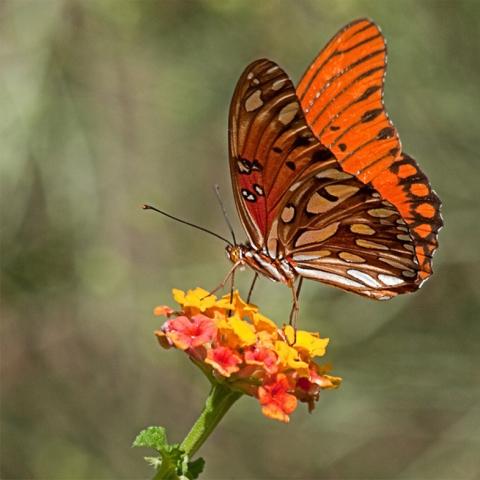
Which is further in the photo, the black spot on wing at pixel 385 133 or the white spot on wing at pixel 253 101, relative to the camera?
the black spot on wing at pixel 385 133

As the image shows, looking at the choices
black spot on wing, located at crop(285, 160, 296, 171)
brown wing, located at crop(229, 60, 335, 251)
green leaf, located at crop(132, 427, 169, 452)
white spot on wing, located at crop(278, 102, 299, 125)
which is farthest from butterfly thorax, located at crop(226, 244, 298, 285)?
green leaf, located at crop(132, 427, 169, 452)

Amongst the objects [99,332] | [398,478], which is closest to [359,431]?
[398,478]

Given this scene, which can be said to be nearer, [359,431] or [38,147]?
[38,147]

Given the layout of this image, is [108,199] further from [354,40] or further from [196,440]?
[196,440]

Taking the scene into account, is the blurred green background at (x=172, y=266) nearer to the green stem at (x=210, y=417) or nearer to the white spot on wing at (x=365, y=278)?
the white spot on wing at (x=365, y=278)

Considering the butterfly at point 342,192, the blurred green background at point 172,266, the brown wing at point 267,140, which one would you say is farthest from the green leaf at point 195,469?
the blurred green background at point 172,266

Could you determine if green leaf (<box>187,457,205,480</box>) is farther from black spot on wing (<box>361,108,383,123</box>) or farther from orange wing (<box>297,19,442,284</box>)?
black spot on wing (<box>361,108,383,123</box>)

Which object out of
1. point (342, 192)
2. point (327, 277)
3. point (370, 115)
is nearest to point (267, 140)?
point (342, 192)
